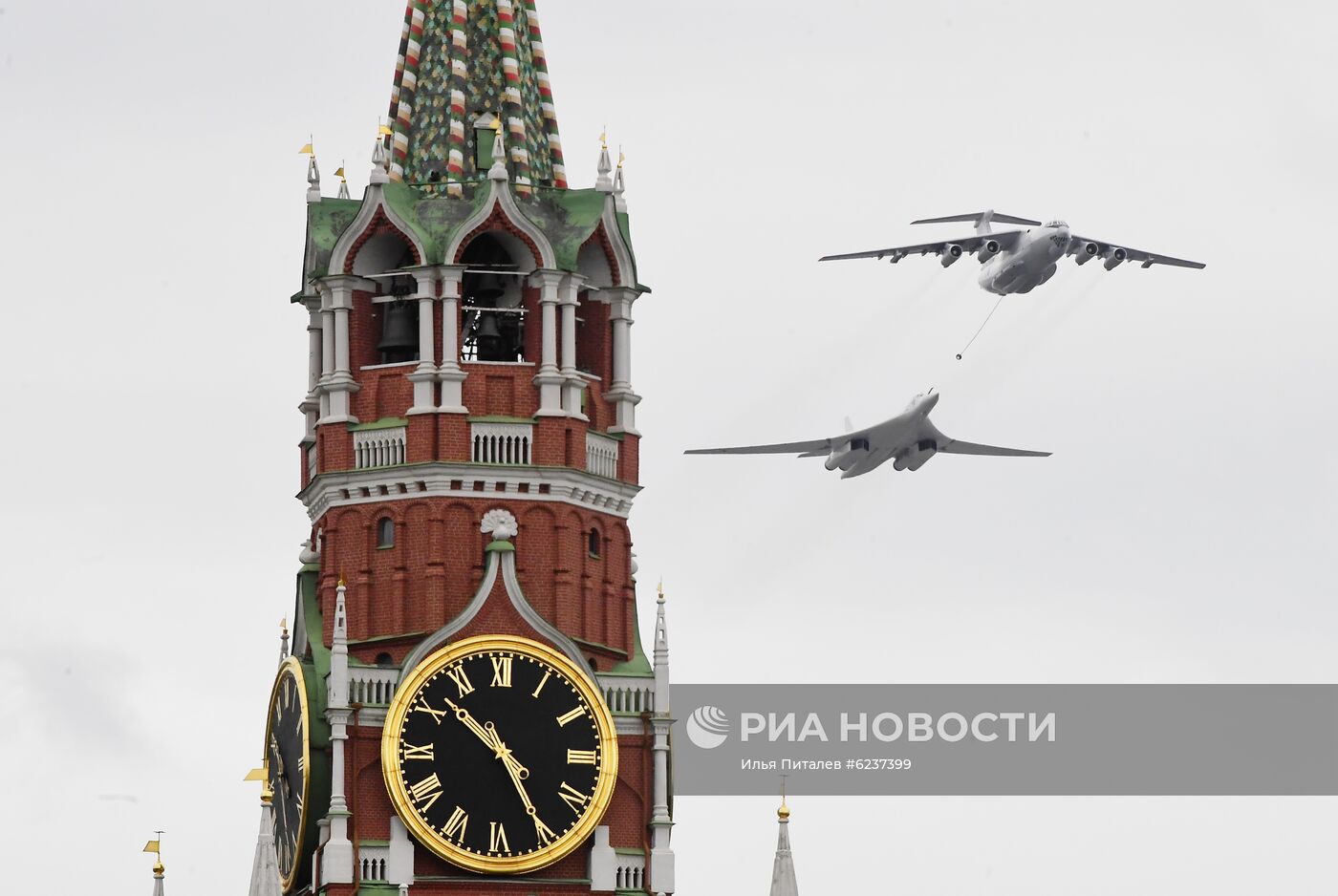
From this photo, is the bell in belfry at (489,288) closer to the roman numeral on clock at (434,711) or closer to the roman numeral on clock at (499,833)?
the roman numeral on clock at (434,711)

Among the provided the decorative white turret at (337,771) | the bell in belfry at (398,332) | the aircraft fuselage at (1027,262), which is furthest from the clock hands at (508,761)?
the aircraft fuselage at (1027,262)

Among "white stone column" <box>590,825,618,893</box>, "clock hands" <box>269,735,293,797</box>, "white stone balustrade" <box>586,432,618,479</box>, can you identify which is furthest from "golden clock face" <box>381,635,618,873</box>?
"white stone balustrade" <box>586,432,618,479</box>

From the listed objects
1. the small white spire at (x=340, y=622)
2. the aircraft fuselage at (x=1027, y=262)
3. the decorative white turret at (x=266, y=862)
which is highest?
the aircraft fuselage at (x=1027, y=262)

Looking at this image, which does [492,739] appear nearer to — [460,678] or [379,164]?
[460,678]

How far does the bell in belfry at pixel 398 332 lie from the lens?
14338cm

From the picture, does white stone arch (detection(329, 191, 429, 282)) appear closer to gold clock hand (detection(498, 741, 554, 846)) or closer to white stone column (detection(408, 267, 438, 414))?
white stone column (detection(408, 267, 438, 414))

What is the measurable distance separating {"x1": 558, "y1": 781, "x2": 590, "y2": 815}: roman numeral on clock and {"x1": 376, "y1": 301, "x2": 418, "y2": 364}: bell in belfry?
12.5 meters

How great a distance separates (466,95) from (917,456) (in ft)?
55.3

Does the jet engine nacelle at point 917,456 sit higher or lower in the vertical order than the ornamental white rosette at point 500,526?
higher

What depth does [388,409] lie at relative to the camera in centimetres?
14250

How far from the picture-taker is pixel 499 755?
138m

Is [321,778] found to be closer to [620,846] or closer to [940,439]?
[620,846]

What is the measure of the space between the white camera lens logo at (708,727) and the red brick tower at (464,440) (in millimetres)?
4050

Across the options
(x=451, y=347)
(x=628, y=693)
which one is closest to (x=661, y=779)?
(x=628, y=693)
